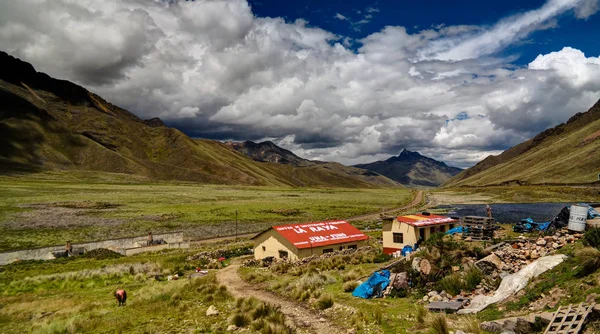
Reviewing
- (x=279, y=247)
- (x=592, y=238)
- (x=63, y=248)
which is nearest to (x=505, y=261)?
(x=592, y=238)

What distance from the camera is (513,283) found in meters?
16.7

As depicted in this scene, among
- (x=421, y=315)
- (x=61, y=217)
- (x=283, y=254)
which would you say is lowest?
(x=283, y=254)

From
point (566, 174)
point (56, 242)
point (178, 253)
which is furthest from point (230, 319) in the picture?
point (566, 174)

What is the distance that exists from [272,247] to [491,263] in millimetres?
27077

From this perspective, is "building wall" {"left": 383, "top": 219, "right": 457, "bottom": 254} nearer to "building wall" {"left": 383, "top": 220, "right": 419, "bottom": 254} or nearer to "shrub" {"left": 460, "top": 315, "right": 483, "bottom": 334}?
"building wall" {"left": 383, "top": 220, "right": 419, "bottom": 254}

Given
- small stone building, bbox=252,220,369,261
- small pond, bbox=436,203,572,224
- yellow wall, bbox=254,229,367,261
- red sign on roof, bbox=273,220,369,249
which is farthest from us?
small pond, bbox=436,203,572,224

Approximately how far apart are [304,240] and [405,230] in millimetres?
11440

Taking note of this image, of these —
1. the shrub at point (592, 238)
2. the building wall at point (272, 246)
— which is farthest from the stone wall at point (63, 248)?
the shrub at point (592, 238)

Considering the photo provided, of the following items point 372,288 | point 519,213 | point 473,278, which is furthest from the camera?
point 519,213

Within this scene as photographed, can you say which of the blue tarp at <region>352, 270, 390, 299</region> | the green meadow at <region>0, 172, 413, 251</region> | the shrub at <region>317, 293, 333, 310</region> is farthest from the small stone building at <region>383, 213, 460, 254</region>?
the green meadow at <region>0, 172, 413, 251</region>

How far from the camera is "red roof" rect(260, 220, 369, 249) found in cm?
4122

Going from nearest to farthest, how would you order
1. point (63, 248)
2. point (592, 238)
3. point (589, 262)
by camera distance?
point (589, 262) → point (592, 238) → point (63, 248)

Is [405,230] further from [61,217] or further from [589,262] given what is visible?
[61,217]

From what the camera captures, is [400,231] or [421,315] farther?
[400,231]
